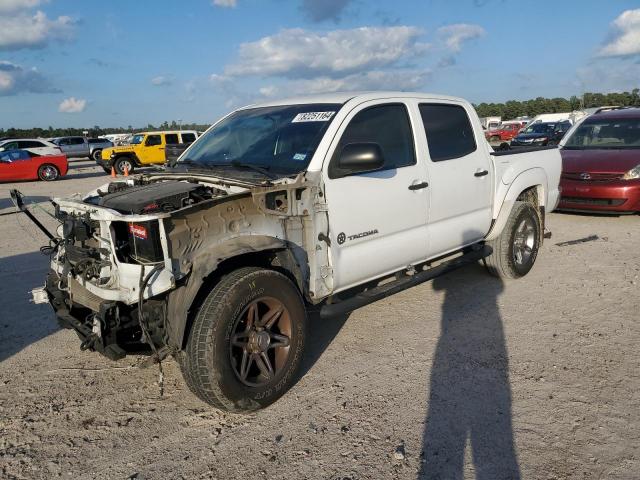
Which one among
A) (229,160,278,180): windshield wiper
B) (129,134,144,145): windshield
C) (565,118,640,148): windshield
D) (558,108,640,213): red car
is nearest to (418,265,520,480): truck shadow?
(229,160,278,180): windshield wiper

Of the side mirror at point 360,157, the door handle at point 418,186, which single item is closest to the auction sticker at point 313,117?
the side mirror at point 360,157

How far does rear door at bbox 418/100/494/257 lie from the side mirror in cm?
92

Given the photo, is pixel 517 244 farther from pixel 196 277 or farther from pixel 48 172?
pixel 48 172

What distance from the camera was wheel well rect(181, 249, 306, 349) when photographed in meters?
3.26

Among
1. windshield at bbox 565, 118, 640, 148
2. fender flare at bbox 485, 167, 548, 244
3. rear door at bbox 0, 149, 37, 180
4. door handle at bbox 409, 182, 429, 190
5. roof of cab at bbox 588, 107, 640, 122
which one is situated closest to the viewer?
door handle at bbox 409, 182, 429, 190

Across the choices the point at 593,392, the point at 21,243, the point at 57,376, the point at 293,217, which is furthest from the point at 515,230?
the point at 21,243

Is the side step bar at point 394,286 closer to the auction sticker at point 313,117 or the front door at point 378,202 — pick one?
the front door at point 378,202

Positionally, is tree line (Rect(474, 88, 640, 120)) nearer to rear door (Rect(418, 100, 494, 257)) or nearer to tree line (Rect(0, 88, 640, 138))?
tree line (Rect(0, 88, 640, 138))

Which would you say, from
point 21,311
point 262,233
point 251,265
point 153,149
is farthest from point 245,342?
point 153,149

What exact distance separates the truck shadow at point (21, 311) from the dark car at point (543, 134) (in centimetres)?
1866

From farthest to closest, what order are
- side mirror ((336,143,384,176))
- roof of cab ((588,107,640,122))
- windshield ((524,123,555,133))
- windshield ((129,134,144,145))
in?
windshield ((129,134,144,145)) < windshield ((524,123,555,133)) < roof of cab ((588,107,640,122)) < side mirror ((336,143,384,176))

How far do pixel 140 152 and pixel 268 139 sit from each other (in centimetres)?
2120

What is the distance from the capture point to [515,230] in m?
5.71

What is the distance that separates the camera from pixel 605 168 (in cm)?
870
